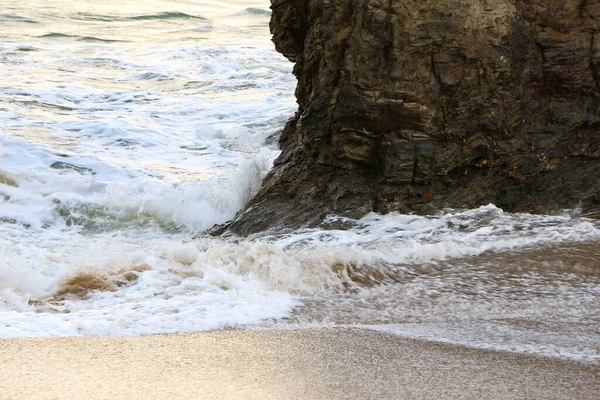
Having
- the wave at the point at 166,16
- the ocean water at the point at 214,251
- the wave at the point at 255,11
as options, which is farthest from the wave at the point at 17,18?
the ocean water at the point at 214,251

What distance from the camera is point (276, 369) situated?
3.68 m

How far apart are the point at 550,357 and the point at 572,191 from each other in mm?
2921

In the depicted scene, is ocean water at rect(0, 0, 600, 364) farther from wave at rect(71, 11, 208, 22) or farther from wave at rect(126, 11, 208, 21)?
wave at rect(126, 11, 208, 21)

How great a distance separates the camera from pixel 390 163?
6.36m

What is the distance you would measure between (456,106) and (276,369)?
11.3 feet

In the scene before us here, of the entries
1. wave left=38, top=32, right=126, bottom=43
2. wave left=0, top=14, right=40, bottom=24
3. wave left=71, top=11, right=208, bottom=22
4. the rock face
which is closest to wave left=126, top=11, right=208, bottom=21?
wave left=71, top=11, right=208, bottom=22

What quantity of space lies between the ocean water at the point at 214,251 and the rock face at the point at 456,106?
0.28 metres

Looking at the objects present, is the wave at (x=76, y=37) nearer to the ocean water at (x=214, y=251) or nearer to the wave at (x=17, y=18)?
the wave at (x=17, y=18)

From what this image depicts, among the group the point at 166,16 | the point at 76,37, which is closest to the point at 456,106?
the point at 76,37

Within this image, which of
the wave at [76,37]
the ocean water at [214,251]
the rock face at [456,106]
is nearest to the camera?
the ocean water at [214,251]

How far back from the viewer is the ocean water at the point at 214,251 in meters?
4.49

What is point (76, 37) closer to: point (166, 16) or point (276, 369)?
point (166, 16)

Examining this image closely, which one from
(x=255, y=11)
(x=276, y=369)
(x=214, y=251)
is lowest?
(x=255, y=11)

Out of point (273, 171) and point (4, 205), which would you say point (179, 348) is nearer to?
point (273, 171)
